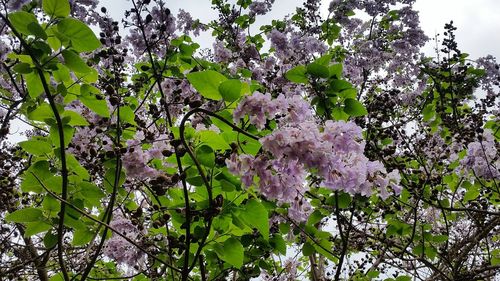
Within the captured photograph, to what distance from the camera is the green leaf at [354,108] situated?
193 cm

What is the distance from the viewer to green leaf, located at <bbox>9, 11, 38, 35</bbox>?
57.8 inches

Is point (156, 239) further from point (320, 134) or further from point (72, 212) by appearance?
point (320, 134)

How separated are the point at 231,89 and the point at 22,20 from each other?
792 mm

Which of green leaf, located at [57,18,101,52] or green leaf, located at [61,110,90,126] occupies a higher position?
green leaf, located at [61,110,90,126]

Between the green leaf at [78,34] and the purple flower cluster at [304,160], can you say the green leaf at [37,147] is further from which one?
the purple flower cluster at [304,160]

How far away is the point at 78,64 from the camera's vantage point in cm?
161

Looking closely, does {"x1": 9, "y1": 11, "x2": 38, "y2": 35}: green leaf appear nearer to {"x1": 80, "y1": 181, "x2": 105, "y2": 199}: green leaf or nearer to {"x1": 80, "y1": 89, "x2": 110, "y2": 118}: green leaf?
{"x1": 80, "y1": 89, "x2": 110, "y2": 118}: green leaf

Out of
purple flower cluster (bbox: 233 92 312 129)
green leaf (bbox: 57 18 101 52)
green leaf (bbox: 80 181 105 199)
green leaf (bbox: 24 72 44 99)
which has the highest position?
green leaf (bbox: 24 72 44 99)

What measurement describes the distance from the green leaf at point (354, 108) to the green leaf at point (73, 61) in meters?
1.16

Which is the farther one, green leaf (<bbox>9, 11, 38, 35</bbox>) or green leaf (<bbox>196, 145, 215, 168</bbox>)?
green leaf (<bbox>196, 145, 215, 168</bbox>)

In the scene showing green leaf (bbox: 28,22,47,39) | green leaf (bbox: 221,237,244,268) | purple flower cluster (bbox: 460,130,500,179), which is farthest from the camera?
purple flower cluster (bbox: 460,130,500,179)

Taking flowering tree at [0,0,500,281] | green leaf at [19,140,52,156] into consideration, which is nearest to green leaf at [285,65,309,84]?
flowering tree at [0,0,500,281]

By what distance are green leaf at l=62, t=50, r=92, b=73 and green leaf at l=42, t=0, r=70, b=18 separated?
14cm

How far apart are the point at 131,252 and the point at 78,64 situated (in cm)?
150
